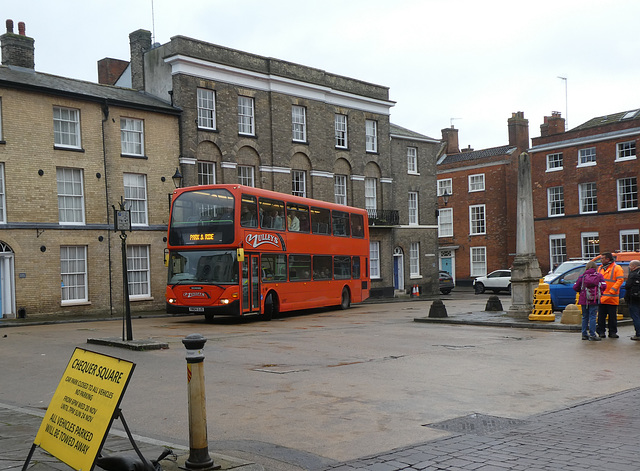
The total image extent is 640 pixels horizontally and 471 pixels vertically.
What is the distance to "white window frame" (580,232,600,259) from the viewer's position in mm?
43969

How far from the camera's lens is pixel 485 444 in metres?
6.30

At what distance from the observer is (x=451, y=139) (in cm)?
5622

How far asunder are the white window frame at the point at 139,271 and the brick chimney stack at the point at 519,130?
31.8 m

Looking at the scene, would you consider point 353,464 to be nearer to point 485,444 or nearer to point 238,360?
point 485,444

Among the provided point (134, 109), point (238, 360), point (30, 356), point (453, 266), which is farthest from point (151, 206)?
point (453, 266)

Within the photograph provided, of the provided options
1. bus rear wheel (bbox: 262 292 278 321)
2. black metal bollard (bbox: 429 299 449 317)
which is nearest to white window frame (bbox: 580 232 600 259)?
black metal bollard (bbox: 429 299 449 317)

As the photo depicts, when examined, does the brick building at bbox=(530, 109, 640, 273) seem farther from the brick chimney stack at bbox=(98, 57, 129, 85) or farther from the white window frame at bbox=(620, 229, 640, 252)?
the brick chimney stack at bbox=(98, 57, 129, 85)

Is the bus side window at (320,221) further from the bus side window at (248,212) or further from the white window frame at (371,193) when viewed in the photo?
the white window frame at (371,193)

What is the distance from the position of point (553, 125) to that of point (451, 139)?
31.1ft

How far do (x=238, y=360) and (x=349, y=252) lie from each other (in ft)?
51.7

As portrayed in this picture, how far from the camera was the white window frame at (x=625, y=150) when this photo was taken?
42562 mm

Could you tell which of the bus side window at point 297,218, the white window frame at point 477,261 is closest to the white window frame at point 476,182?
the white window frame at point 477,261

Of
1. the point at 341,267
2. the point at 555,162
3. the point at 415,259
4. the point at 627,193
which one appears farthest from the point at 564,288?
the point at 555,162

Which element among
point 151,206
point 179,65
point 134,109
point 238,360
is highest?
point 179,65
